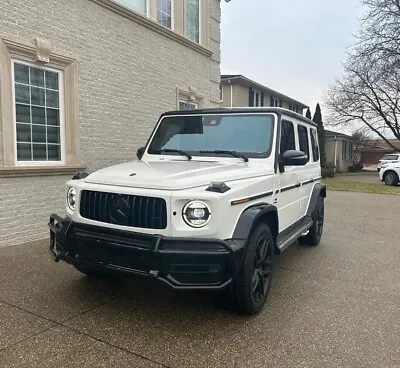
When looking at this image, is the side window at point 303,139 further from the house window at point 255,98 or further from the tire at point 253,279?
the house window at point 255,98

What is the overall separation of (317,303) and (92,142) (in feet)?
16.4

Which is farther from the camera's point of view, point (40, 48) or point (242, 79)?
point (242, 79)

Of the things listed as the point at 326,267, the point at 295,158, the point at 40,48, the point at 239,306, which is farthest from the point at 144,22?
the point at 239,306

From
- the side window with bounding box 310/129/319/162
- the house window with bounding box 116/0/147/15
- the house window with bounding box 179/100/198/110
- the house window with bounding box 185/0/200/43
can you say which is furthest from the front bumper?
the house window with bounding box 185/0/200/43

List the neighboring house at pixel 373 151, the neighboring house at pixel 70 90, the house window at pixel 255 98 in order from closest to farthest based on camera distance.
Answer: the neighboring house at pixel 70 90
the house window at pixel 255 98
the neighboring house at pixel 373 151

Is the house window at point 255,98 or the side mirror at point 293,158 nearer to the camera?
the side mirror at point 293,158

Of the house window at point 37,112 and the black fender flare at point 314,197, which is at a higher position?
the house window at point 37,112

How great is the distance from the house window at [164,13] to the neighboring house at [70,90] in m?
0.02

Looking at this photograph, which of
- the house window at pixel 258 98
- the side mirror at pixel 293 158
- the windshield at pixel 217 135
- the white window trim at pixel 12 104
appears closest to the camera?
the side mirror at pixel 293 158

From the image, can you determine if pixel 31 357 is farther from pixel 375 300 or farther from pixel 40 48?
pixel 40 48

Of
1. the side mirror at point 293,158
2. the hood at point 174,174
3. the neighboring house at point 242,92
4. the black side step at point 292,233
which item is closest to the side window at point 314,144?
the black side step at point 292,233

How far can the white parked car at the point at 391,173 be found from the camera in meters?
18.6

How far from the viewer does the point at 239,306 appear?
326 centimetres

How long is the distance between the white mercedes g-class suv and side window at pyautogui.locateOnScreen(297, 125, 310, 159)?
95 cm
